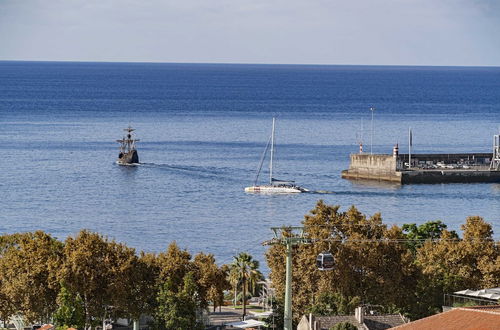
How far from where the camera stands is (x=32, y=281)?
191 feet

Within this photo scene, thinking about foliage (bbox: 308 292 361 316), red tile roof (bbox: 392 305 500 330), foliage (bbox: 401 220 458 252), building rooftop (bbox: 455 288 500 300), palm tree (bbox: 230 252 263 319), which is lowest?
red tile roof (bbox: 392 305 500 330)

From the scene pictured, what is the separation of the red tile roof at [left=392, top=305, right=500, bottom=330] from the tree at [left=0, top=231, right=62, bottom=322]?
79.4 ft

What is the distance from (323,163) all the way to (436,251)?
9619 cm

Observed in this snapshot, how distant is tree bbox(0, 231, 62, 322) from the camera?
57938mm

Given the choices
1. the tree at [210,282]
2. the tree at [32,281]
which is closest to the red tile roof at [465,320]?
the tree at [210,282]

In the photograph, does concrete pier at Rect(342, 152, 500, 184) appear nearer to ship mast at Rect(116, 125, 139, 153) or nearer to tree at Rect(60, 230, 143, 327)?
ship mast at Rect(116, 125, 139, 153)

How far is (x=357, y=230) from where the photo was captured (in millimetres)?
64438

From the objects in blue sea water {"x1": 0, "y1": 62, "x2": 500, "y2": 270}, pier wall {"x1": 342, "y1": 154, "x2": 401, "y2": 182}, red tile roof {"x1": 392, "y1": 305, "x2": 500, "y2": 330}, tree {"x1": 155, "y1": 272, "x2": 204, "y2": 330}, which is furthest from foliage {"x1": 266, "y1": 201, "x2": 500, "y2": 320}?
pier wall {"x1": 342, "y1": 154, "x2": 401, "y2": 182}

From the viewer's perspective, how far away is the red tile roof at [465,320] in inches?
1444

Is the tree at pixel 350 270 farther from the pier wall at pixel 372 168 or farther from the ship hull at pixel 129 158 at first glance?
the ship hull at pixel 129 158

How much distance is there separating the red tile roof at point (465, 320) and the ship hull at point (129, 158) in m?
120

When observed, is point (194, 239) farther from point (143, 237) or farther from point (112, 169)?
point (112, 169)

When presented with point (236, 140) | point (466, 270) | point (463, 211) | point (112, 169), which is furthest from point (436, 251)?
point (236, 140)

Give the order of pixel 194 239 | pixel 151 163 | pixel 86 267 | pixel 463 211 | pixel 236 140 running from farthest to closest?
pixel 236 140
pixel 151 163
pixel 463 211
pixel 194 239
pixel 86 267
